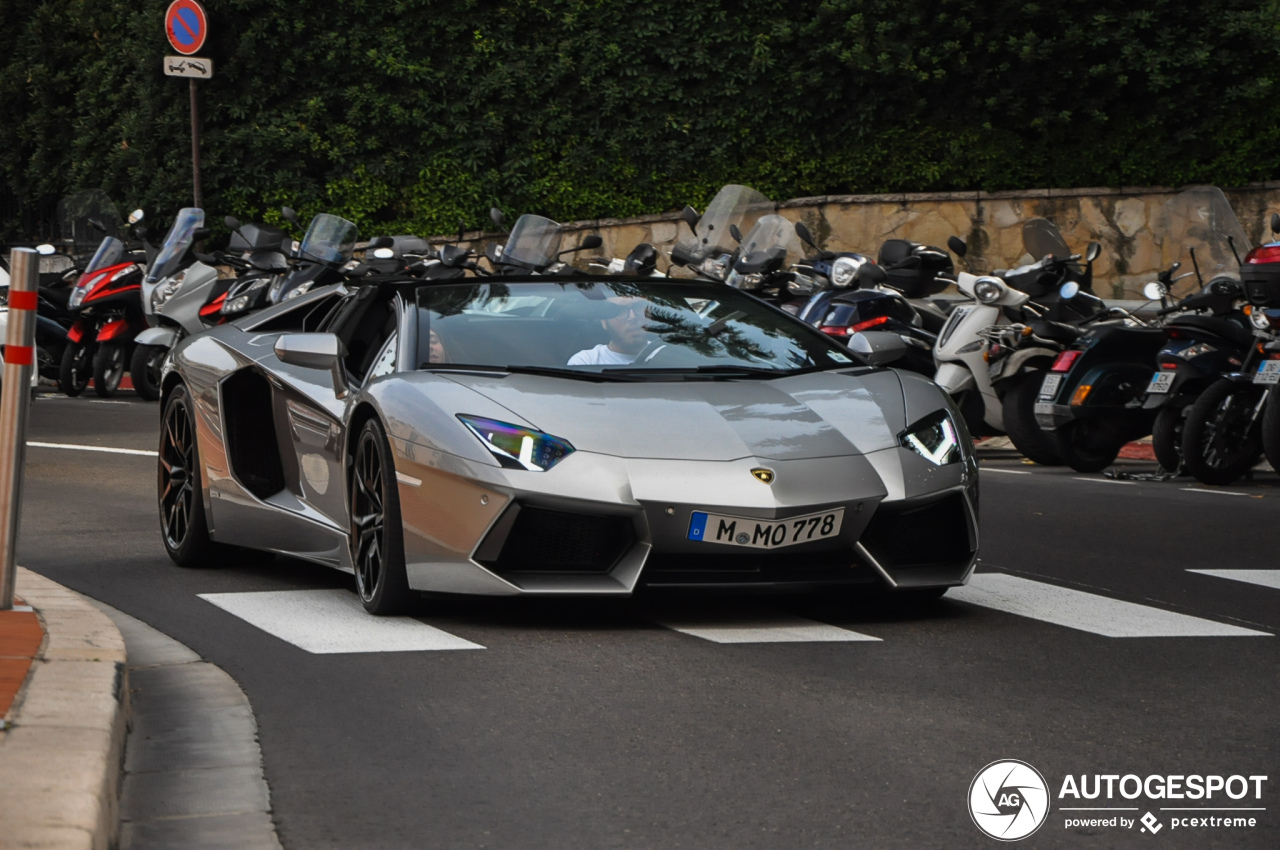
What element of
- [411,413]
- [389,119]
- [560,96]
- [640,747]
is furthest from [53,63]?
[640,747]

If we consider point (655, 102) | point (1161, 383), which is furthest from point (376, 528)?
point (655, 102)

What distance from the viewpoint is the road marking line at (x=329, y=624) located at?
5.95m

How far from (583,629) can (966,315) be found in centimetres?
858

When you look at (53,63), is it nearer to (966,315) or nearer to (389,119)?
(389,119)

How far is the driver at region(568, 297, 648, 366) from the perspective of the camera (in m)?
6.89

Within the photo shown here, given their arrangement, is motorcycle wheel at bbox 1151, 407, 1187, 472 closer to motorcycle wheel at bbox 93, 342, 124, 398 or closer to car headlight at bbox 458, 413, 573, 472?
car headlight at bbox 458, 413, 573, 472

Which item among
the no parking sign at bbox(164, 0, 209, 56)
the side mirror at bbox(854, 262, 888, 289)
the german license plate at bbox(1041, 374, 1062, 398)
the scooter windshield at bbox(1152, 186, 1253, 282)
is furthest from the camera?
the no parking sign at bbox(164, 0, 209, 56)

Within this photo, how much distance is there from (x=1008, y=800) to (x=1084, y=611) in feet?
9.31

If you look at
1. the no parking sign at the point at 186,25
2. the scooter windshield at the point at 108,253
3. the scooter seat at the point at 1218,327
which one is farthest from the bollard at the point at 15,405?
the no parking sign at the point at 186,25

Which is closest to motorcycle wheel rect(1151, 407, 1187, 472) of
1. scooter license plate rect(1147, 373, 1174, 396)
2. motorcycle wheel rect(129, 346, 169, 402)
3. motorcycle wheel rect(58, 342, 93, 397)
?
scooter license plate rect(1147, 373, 1174, 396)

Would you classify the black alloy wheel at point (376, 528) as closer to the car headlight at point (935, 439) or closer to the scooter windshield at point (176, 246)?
the car headlight at point (935, 439)

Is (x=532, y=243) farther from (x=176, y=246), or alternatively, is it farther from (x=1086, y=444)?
(x=1086, y=444)

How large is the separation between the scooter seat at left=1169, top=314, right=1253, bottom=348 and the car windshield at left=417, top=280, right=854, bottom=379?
580 centimetres

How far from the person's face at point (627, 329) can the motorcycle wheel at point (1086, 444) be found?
6.46 metres
